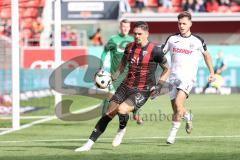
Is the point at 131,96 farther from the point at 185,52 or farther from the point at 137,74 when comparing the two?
the point at 185,52

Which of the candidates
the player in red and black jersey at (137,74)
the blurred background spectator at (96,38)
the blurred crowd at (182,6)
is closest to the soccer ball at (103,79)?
the player in red and black jersey at (137,74)

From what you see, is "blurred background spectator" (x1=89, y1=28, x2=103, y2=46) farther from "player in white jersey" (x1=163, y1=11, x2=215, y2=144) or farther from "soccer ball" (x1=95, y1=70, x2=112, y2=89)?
"soccer ball" (x1=95, y1=70, x2=112, y2=89)

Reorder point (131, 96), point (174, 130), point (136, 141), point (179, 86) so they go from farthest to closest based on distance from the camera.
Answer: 1. point (136, 141)
2. point (179, 86)
3. point (174, 130)
4. point (131, 96)

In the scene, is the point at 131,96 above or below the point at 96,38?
above

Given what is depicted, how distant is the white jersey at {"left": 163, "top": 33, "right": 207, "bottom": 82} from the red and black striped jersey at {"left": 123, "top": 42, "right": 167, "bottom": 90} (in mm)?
949

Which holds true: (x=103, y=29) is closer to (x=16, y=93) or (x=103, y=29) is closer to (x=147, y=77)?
(x=16, y=93)

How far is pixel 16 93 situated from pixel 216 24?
26.4 meters

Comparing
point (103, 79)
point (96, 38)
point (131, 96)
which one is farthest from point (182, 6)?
point (131, 96)

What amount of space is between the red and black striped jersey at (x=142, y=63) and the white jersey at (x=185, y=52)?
0.95 m

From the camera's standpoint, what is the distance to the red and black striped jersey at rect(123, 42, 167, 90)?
12070mm

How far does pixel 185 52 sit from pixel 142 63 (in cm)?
130

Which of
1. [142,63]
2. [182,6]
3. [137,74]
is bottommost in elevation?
[182,6]

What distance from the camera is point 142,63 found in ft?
39.6

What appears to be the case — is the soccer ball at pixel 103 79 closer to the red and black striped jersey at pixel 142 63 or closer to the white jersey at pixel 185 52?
the red and black striped jersey at pixel 142 63
